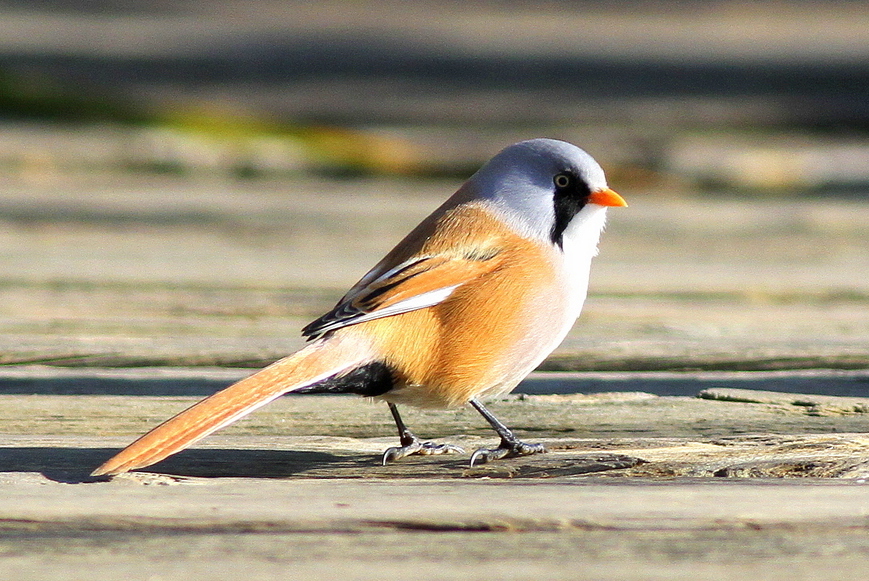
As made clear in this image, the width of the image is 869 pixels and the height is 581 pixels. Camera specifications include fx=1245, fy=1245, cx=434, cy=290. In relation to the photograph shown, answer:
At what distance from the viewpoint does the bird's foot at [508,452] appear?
1.80 metres

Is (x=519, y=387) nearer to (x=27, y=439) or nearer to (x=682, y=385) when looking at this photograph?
(x=682, y=385)

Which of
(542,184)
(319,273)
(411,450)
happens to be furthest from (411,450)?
(319,273)

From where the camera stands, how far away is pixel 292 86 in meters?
8.06

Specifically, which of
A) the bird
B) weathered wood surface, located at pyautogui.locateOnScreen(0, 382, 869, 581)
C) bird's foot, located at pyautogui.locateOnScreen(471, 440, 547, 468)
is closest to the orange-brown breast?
the bird

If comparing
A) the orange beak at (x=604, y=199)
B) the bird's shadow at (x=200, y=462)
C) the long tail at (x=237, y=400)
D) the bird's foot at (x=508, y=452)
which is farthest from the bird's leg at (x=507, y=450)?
the orange beak at (x=604, y=199)

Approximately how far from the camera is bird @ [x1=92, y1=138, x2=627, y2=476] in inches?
73.1

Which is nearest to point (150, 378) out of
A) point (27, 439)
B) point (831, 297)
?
point (27, 439)

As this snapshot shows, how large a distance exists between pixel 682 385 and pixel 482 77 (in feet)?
18.7

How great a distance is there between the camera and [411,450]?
185 centimetres

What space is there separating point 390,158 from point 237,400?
4230 millimetres

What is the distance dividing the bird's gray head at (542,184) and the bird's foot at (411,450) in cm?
73

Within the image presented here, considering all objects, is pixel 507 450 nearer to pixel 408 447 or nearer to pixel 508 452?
pixel 508 452

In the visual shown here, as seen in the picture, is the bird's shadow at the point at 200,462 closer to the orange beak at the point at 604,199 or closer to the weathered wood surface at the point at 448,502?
the weathered wood surface at the point at 448,502

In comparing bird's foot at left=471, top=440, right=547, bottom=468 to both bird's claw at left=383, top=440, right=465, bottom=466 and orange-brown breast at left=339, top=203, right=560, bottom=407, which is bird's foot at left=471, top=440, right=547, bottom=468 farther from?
orange-brown breast at left=339, top=203, right=560, bottom=407
